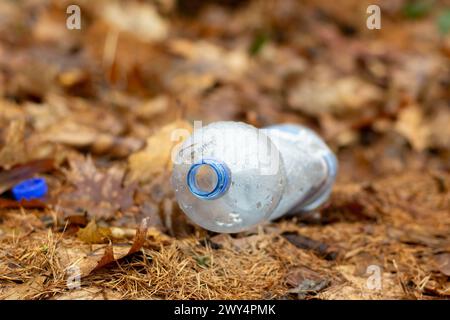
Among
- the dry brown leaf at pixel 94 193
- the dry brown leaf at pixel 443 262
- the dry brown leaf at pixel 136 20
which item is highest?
the dry brown leaf at pixel 136 20

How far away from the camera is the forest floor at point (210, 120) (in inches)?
82.9

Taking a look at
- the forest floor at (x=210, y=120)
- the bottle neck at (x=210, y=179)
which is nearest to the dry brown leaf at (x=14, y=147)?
the forest floor at (x=210, y=120)

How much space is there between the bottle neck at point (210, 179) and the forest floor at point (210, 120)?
237 millimetres

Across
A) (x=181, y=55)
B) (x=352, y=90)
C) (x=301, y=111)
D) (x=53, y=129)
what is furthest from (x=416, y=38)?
(x=53, y=129)

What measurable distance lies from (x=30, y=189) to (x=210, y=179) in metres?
0.91

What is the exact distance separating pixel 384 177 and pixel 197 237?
1710 mm

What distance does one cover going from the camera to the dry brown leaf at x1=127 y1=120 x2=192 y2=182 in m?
2.68

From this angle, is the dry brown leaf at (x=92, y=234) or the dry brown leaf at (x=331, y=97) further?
the dry brown leaf at (x=331, y=97)

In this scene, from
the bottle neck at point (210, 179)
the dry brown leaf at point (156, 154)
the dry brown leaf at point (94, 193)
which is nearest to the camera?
the bottle neck at point (210, 179)

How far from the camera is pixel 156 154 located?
273 cm

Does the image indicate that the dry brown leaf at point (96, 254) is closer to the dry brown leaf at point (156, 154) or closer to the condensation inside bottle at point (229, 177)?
the condensation inside bottle at point (229, 177)

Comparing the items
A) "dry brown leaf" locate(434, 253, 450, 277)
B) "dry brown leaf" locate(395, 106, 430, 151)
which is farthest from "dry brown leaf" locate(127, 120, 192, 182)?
"dry brown leaf" locate(395, 106, 430, 151)

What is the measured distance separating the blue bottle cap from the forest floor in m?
0.03

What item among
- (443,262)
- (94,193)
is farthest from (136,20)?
(443,262)
